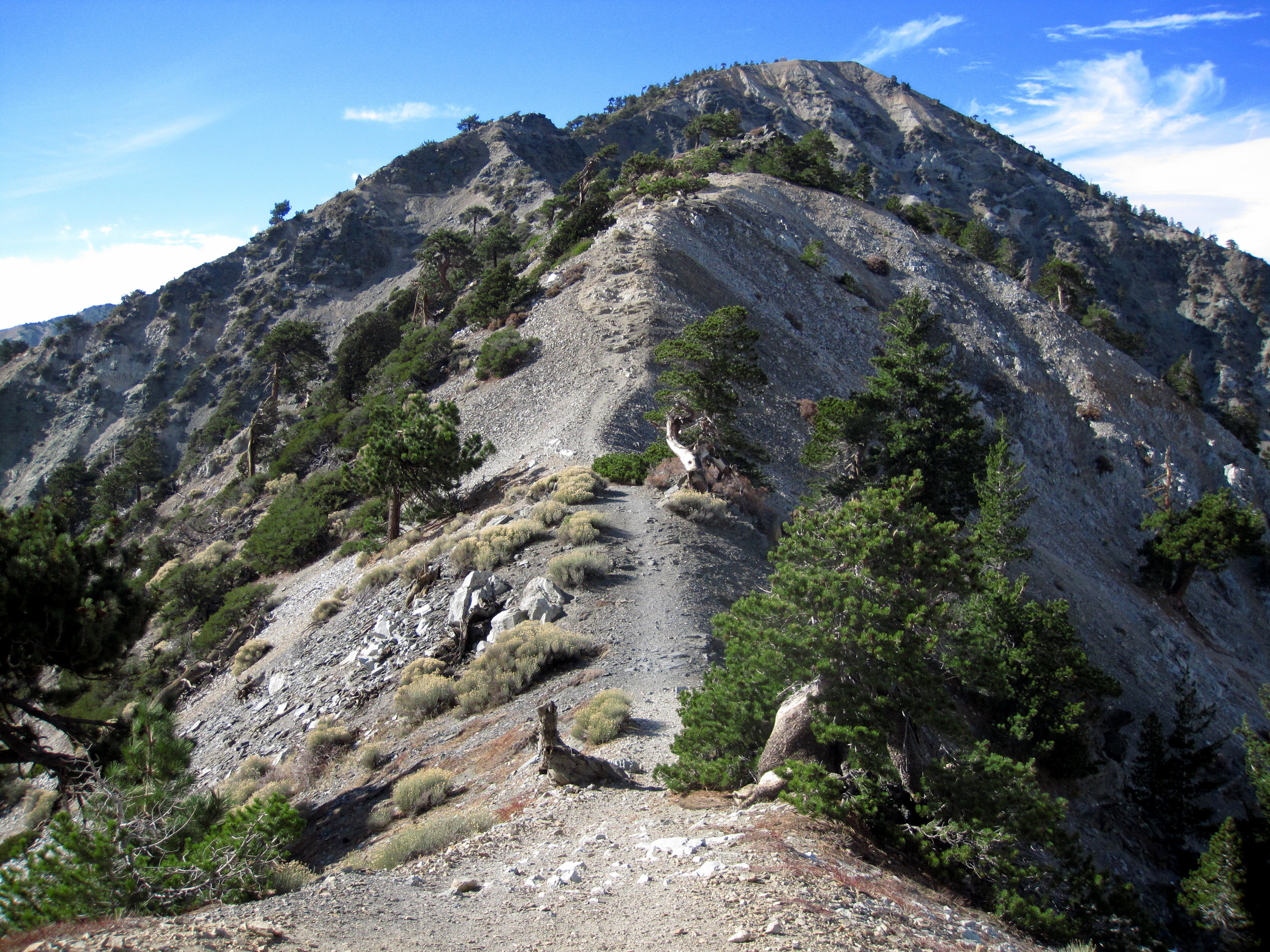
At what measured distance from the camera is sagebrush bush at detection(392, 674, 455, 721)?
14734mm

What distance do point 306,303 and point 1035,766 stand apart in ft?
307

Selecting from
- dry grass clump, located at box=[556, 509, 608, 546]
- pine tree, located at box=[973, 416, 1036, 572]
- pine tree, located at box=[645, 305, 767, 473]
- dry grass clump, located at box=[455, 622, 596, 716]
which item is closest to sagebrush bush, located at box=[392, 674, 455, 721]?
dry grass clump, located at box=[455, 622, 596, 716]

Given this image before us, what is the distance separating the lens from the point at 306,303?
3558 inches

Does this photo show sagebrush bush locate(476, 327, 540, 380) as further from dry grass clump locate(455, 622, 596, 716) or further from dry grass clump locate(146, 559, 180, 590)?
dry grass clump locate(455, 622, 596, 716)

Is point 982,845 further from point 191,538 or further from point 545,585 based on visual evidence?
point 191,538

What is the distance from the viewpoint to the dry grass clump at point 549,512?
20891 mm

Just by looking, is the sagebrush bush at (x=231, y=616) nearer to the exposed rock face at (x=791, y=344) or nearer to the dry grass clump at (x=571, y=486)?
the exposed rock face at (x=791, y=344)

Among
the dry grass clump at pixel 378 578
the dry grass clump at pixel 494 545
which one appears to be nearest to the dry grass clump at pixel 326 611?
the dry grass clump at pixel 378 578

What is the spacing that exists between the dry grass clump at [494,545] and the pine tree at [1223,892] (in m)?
16.3

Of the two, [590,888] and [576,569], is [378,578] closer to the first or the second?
[576,569]

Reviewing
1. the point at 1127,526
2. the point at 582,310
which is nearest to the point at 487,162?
the point at 582,310

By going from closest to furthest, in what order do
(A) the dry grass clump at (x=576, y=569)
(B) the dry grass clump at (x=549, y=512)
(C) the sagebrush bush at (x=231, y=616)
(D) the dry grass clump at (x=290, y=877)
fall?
(D) the dry grass clump at (x=290, y=877)
(A) the dry grass clump at (x=576, y=569)
(B) the dry grass clump at (x=549, y=512)
(C) the sagebrush bush at (x=231, y=616)

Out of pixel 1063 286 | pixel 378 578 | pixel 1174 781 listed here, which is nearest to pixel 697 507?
pixel 378 578

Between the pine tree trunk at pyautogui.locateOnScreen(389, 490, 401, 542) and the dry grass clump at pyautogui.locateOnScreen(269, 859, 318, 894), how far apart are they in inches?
742
